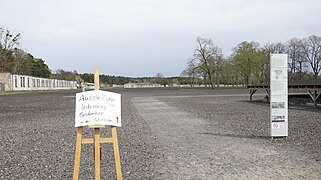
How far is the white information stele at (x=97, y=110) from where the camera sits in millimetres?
4691

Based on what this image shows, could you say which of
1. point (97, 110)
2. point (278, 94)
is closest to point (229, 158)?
point (97, 110)

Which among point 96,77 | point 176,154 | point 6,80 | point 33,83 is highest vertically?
point 6,80

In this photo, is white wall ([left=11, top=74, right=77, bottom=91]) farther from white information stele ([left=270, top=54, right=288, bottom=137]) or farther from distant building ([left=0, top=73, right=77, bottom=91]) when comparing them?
white information stele ([left=270, top=54, right=288, bottom=137])

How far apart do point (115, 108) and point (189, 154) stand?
291 cm

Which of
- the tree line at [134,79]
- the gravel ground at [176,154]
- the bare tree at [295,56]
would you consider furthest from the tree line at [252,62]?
the gravel ground at [176,154]

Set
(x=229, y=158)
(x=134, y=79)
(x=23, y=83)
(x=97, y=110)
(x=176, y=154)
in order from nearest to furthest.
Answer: (x=97, y=110), (x=229, y=158), (x=176, y=154), (x=23, y=83), (x=134, y=79)

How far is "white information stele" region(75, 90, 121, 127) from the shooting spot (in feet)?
15.4

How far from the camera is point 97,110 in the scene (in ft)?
15.5

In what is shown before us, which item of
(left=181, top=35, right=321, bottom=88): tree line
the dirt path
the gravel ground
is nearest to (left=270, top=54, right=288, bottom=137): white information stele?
the gravel ground

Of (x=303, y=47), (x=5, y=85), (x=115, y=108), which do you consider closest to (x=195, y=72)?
(x=303, y=47)

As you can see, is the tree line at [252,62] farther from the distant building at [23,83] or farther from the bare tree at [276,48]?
the distant building at [23,83]

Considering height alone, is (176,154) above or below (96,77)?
below

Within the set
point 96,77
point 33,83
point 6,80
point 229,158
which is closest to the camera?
point 96,77

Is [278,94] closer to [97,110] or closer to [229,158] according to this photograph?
[229,158]
